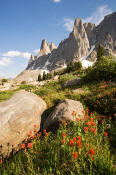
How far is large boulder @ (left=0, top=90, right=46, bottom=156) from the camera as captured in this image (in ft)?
14.3

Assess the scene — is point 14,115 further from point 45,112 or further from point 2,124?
point 45,112

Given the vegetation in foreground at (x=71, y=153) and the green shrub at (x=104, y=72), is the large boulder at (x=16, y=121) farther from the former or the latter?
the green shrub at (x=104, y=72)

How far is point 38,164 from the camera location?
2852 mm

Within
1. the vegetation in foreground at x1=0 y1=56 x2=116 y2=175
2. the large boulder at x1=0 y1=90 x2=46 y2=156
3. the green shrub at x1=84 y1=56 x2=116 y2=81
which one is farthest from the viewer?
the green shrub at x1=84 y1=56 x2=116 y2=81

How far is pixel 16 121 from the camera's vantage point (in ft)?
15.6

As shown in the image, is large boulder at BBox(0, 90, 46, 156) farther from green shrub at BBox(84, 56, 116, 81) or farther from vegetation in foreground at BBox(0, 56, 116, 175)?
green shrub at BBox(84, 56, 116, 81)

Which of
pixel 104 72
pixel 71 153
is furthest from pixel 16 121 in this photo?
pixel 104 72

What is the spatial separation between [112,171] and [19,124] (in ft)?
12.0

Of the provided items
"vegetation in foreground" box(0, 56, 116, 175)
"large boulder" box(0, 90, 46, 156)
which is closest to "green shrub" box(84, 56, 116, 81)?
"vegetation in foreground" box(0, 56, 116, 175)

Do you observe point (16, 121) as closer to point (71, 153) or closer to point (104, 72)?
point (71, 153)

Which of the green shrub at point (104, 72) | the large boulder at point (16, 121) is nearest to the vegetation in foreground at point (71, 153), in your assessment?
the large boulder at point (16, 121)

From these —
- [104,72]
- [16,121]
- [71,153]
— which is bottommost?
[71,153]

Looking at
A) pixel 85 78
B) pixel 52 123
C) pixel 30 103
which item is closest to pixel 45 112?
pixel 30 103

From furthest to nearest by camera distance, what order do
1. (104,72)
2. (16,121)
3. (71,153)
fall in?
1. (104,72)
2. (16,121)
3. (71,153)
